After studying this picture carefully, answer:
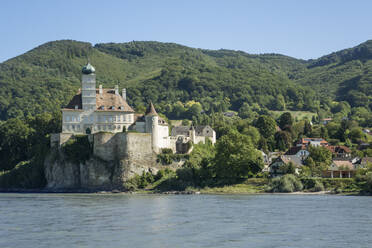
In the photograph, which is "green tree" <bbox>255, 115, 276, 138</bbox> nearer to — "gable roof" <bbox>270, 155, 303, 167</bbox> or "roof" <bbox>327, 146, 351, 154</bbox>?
"roof" <bbox>327, 146, 351, 154</bbox>

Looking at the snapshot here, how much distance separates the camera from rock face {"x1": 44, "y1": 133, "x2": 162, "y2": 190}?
78688 millimetres

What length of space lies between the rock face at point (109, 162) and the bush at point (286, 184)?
1621cm

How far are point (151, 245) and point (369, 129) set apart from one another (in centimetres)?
10470

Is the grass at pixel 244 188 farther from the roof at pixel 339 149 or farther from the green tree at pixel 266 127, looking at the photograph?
the green tree at pixel 266 127

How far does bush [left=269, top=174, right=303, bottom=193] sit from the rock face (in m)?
16.2

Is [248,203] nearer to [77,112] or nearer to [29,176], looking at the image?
[77,112]

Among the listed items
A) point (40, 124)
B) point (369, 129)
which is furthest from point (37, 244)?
point (369, 129)

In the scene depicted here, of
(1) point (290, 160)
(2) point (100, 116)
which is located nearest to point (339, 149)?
(1) point (290, 160)

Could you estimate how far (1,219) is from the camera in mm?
44719

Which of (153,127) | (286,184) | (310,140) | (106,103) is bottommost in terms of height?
(286,184)

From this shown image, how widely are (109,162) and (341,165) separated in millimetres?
30360

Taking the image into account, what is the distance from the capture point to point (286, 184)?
71688 millimetres

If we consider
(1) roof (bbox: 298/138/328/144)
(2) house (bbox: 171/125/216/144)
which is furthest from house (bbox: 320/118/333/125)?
(2) house (bbox: 171/125/216/144)

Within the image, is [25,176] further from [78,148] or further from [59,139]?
[78,148]
